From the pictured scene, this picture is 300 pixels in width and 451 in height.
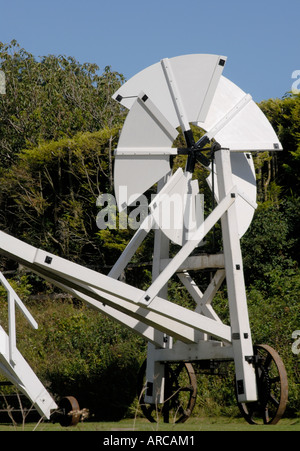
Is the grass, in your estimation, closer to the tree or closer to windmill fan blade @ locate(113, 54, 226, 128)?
windmill fan blade @ locate(113, 54, 226, 128)

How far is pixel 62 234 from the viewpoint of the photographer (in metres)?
17.8

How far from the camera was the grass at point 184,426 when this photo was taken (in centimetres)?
767

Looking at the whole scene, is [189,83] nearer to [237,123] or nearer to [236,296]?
[237,123]

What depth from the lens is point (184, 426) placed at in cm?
817

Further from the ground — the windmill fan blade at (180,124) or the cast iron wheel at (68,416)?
the windmill fan blade at (180,124)

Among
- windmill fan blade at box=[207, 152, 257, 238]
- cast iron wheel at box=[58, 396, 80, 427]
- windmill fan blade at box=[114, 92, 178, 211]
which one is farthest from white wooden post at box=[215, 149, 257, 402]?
cast iron wheel at box=[58, 396, 80, 427]

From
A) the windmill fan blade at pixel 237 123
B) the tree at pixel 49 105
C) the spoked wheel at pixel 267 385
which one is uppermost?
the tree at pixel 49 105

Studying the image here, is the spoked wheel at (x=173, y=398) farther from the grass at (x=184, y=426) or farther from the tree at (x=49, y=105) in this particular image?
the tree at (x=49, y=105)

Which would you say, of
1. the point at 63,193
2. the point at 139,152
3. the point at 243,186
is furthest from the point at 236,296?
the point at 63,193

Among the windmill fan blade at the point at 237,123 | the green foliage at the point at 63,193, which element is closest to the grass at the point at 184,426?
the windmill fan blade at the point at 237,123

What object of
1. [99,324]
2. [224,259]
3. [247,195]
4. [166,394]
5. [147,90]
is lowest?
[166,394]

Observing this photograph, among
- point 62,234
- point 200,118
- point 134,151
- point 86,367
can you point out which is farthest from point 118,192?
point 62,234

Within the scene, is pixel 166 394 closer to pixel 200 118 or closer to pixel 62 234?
pixel 200 118

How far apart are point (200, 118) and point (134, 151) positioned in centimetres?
97
